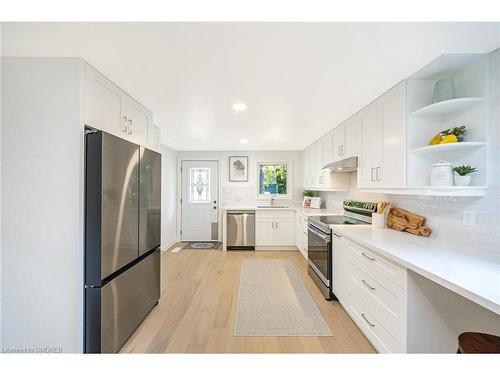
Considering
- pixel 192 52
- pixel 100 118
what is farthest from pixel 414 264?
pixel 100 118

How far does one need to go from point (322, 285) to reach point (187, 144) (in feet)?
11.9

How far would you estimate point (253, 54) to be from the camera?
4.66ft

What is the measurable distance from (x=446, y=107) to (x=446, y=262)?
3.64 ft

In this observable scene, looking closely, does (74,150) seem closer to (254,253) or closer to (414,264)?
(414,264)

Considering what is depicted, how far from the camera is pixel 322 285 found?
9.05 feet

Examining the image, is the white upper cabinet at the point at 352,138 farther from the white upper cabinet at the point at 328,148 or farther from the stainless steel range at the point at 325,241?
the stainless steel range at the point at 325,241

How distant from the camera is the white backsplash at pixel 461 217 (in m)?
1.44

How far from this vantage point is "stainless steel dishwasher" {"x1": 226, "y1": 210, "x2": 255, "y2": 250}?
481 cm

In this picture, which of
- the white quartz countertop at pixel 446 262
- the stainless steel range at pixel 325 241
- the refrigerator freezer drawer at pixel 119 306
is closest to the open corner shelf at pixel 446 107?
the white quartz countertop at pixel 446 262

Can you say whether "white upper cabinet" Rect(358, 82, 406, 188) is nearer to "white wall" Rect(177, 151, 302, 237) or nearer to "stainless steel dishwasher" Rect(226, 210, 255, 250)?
"stainless steel dishwasher" Rect(226, 210, 255, 250)

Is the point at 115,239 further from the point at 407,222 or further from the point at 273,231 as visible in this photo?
the point at 273,231

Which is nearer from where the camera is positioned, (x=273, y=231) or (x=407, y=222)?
(x=407, y=222)

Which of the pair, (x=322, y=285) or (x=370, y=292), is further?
(x=322, y=285)

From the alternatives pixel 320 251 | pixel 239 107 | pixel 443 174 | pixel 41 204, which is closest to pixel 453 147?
pixel 443 174
